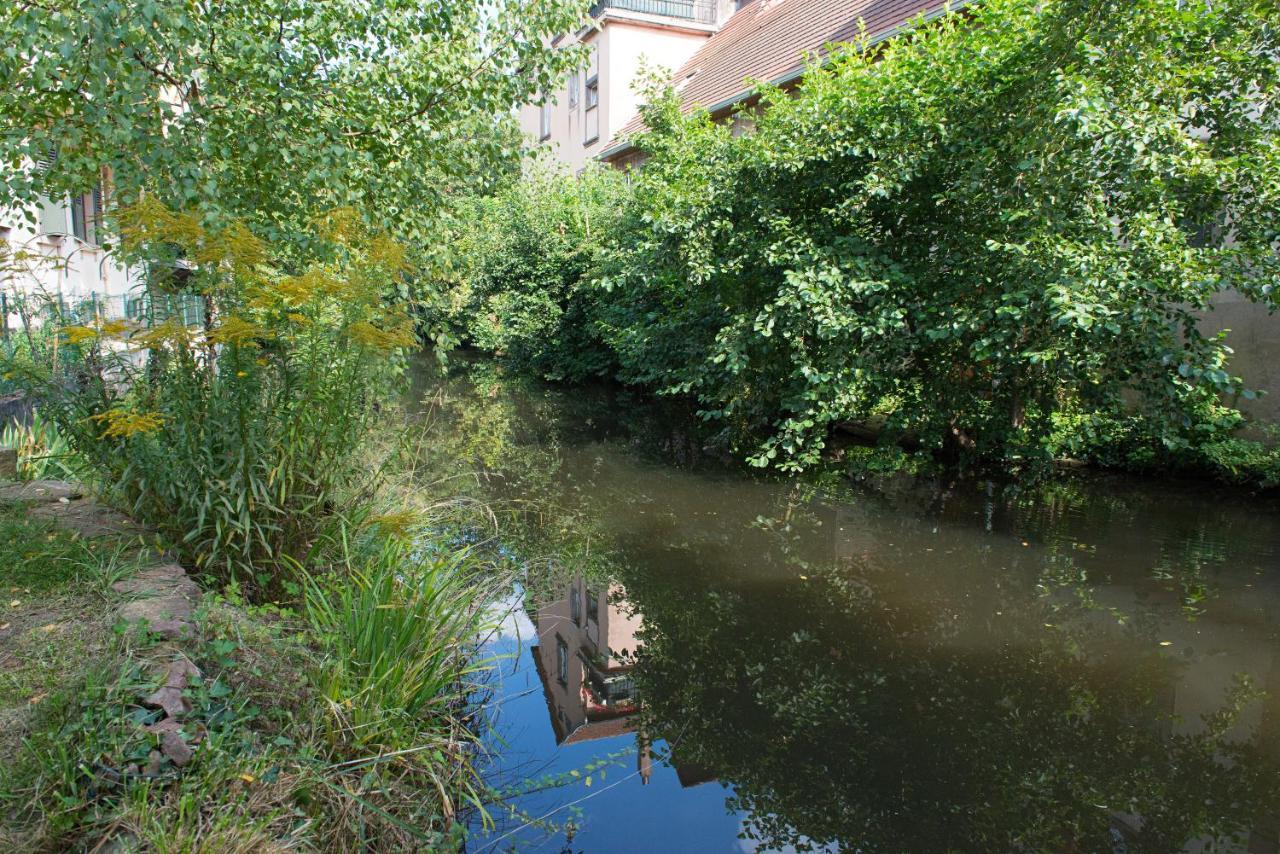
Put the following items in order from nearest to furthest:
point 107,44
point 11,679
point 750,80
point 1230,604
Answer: point 11,679, point 107,44, point 1230,604, point 750,80

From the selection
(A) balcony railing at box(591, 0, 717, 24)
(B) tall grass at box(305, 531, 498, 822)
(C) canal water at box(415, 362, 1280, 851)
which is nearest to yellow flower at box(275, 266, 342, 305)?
(B) tall grass at box(305, 531, 498, 822)

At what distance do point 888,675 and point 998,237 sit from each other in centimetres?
502

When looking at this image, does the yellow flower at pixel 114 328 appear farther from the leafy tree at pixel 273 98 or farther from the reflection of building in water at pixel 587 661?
the reflection of building in water at pixel 587 661

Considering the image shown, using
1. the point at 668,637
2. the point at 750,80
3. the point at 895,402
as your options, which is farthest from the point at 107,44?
the point at 895,402

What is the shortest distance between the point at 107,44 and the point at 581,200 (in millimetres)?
15647

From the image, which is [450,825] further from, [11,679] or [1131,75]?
[1131,75]

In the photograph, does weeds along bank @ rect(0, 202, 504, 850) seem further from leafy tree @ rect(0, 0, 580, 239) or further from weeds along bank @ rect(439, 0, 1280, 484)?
weeds along bank @ rect(439, 0, 1280, 484)

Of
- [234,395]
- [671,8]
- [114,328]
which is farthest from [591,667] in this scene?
[671,8]

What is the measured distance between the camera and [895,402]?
1024cm

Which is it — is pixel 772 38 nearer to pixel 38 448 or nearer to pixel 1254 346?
pixel 1254 346

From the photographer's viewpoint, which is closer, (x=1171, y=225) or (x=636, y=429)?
(x=1171, y=225)

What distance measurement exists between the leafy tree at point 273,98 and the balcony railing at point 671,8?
20602 mm

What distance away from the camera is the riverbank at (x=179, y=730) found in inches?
96.3

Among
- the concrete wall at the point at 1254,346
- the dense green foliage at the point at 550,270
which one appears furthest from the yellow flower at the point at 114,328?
the dense green foliage at the point at 550,270
